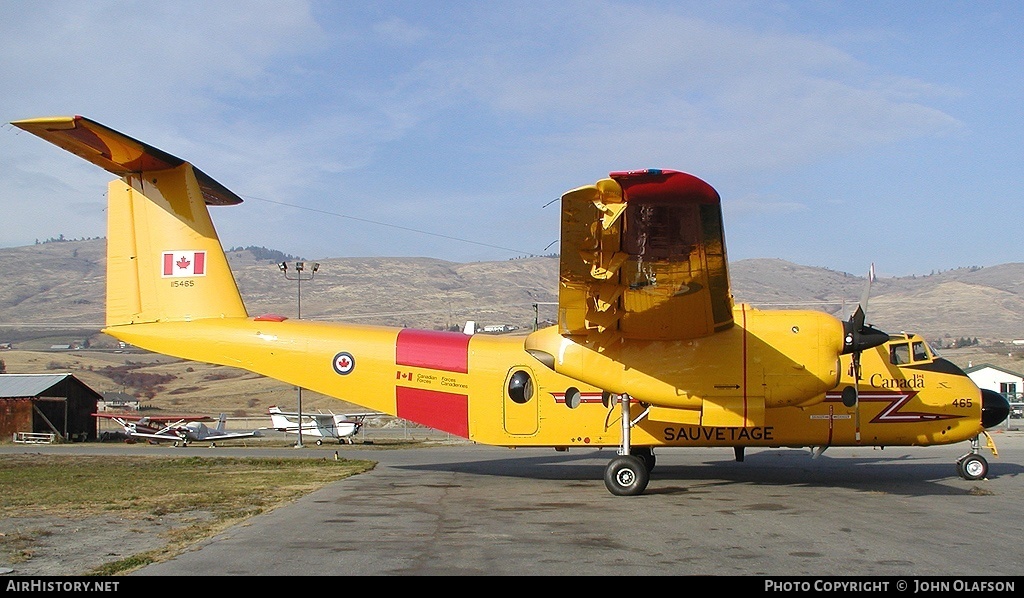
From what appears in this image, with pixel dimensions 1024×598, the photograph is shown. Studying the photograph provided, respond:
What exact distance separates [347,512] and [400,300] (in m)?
176

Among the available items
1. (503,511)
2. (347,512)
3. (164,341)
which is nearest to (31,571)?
(347,512)

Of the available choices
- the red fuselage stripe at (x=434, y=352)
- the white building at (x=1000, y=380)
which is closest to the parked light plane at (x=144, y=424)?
the red fuselage stripe at (x=434, y=352)

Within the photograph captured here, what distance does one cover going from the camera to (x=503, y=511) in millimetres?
12719

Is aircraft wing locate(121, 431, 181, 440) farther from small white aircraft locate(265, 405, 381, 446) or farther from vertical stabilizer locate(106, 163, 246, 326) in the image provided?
vertical stabilizer locate(106, 163, 246, 326)

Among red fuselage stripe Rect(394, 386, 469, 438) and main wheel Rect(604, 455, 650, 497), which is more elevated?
red fuselage stripe Rect(394, 386, 469, 438)

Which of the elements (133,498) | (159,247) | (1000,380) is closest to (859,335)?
(133,498)

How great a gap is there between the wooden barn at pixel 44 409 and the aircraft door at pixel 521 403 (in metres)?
30.0

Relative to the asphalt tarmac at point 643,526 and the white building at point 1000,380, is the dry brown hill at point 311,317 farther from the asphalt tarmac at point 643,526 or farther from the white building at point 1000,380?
the asphalt tarmac at point 643,526

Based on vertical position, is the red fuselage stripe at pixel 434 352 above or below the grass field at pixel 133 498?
above

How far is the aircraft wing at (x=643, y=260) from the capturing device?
9.98 metres

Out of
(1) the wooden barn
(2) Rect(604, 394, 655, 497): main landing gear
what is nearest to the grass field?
(2) Rect(604, 394, 655, 497): main landing gear

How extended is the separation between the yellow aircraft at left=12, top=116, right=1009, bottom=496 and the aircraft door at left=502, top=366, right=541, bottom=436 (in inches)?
1.1

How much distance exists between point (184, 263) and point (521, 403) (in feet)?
25.3

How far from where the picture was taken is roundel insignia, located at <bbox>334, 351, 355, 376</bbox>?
17.8m
